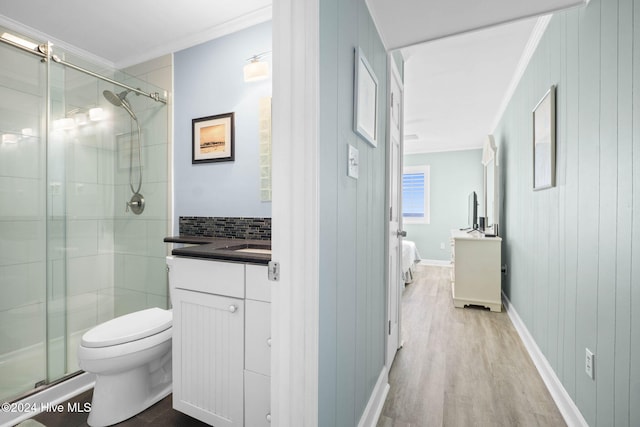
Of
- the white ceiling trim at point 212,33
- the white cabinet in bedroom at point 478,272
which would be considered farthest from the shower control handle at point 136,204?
the white cabinet in bedroom at point 478,272

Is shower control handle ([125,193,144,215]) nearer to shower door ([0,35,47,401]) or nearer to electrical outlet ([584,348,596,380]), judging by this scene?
shower door ([0,35,47,401])

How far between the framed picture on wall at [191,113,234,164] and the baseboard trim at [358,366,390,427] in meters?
1.76

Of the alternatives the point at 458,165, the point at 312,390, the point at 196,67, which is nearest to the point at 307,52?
the point at 312,390

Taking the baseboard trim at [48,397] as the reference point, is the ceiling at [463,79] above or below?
above

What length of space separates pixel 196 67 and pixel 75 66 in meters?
0.76

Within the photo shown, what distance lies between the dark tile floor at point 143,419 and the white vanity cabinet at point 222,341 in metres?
0.17

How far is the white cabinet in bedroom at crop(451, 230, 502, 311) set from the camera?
3.31m

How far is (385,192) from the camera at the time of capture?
1810mm

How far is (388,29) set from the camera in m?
1.57

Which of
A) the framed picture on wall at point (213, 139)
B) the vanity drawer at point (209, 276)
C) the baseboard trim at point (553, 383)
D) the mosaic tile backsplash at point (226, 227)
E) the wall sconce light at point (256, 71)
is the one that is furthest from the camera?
the framed picture on wall at point (213, 139)

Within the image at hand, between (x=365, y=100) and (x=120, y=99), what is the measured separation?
6.73 feet

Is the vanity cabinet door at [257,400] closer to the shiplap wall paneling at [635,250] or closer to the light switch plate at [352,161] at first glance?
the light switch plate at [352,161]

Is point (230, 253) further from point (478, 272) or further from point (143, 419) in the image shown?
point (478, 272)

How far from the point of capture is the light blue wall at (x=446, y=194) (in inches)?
237
